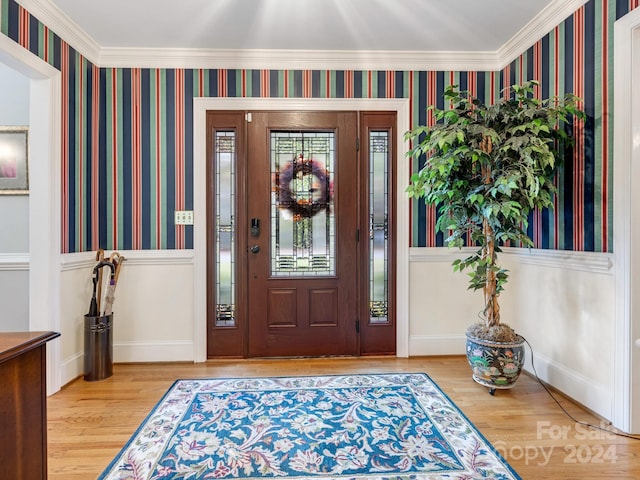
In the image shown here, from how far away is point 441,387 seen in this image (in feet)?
8.84

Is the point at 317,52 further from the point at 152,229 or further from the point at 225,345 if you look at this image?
the point at 225,345

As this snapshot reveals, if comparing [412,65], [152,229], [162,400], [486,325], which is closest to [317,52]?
[412,65]

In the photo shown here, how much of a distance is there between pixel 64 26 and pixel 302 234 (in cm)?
232

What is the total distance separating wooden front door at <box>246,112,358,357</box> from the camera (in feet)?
10.7

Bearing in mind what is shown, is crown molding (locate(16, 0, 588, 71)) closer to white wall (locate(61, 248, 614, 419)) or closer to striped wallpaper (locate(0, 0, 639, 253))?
striped wallpaper (locate(0, 0, 639, 253))

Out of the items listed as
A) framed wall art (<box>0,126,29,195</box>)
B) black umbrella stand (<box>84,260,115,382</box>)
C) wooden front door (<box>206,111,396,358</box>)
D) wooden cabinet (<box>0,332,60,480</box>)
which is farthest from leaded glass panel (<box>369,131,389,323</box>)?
framed wall art (<box>0,126,29,195</box>)

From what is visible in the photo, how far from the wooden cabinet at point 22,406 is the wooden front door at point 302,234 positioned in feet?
6.77

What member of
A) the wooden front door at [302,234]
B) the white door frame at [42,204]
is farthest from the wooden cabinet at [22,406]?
the wooden front door at [302,234]

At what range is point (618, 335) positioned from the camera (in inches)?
84.0

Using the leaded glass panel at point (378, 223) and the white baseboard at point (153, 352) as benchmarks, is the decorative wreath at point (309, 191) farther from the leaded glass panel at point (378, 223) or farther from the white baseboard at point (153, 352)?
the white baseboard at point (153, 352)

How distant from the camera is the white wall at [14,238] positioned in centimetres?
308

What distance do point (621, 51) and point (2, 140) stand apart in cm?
439

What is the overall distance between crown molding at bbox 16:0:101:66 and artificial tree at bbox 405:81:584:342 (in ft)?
8.47

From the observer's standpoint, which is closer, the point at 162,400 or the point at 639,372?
the point at 639,372
